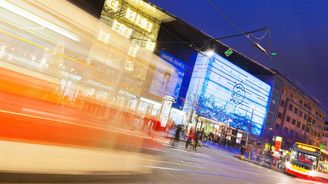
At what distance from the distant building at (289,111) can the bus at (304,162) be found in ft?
136

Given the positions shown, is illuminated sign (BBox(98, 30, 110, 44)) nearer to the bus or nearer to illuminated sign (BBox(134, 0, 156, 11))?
the bus

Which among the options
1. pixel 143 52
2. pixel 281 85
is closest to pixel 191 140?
pixel 143 52

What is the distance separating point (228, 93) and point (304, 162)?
40.8 metres

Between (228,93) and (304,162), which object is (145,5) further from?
(228,93)

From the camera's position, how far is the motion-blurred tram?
14.7 ft

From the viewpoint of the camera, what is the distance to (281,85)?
82.6 meters

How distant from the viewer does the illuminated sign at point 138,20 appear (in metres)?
42.4

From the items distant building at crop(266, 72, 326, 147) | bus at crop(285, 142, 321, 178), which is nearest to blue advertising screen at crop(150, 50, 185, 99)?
bus at crop(285, 142, 321, 178)

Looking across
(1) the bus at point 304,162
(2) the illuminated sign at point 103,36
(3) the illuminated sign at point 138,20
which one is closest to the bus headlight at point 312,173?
(1) the bus at point 304,162

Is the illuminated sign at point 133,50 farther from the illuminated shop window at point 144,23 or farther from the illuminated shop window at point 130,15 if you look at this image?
the illuminated shop window at point 144,23

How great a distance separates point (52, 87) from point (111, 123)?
4.69 ft

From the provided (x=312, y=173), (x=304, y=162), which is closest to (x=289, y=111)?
(x=304, y=162)

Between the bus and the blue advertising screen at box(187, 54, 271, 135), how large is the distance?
23345 millimetres

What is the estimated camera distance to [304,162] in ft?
85.9
